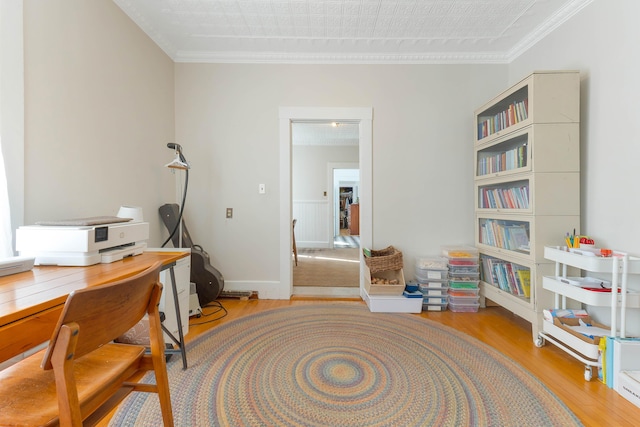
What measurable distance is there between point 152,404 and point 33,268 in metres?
0.84

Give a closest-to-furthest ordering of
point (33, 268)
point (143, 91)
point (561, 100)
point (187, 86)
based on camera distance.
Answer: point (33, 268)
point (561, 100)
point (143, 91)
point (187, 86)

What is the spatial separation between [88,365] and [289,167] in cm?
212

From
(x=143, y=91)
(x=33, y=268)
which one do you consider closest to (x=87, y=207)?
(x=33, y=268)

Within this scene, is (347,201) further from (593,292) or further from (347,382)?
(347,382)

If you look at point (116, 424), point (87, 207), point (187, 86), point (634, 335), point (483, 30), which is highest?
point (483, 30)

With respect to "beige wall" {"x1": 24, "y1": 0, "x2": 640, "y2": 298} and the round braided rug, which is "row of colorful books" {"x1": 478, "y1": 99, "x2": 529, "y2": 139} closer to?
"beige wall" {"x1": 24, "y1": 0, "x2": 640, "y2": 298}

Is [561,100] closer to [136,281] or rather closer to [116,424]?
[136,281]

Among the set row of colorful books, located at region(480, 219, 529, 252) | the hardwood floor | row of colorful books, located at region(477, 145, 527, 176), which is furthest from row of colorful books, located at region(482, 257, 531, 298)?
row of colorful books, located at region(477, 145, 527, 176)

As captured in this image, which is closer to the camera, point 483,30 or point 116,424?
point 116,424

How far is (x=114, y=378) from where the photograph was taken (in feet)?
2.83

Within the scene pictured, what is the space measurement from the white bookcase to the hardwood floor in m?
0.19

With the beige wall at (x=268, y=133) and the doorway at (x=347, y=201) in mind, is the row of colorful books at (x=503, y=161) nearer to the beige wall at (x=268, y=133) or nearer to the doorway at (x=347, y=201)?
the beige wall at (x=268, y=133)

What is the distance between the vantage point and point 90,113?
68.9 inches

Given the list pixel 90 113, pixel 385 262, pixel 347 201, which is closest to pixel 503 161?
pixel 385 262
